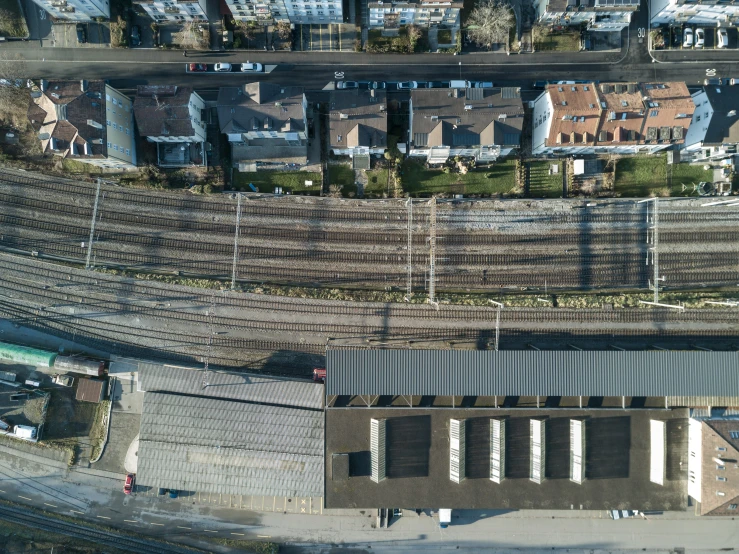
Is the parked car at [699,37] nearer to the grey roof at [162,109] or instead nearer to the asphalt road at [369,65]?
the asphalt road at [369,65]

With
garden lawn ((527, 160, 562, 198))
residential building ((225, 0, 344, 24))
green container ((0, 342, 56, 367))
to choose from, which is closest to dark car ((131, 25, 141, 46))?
residential building ((225, 0, 344, 24))

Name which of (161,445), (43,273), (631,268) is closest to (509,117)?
(631,268)

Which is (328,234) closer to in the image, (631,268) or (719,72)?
(631,268)

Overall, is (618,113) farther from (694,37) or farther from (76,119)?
(76,119)

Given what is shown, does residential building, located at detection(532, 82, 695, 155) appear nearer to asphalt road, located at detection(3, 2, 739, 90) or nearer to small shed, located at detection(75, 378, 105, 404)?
asphalt road, located at detection(3, 2, 739, 90)

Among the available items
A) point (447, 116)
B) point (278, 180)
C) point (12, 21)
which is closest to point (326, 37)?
point (278, 180)

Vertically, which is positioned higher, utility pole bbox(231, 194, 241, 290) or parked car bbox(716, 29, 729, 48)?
parked car bbox(716, 29, 729, 48)
